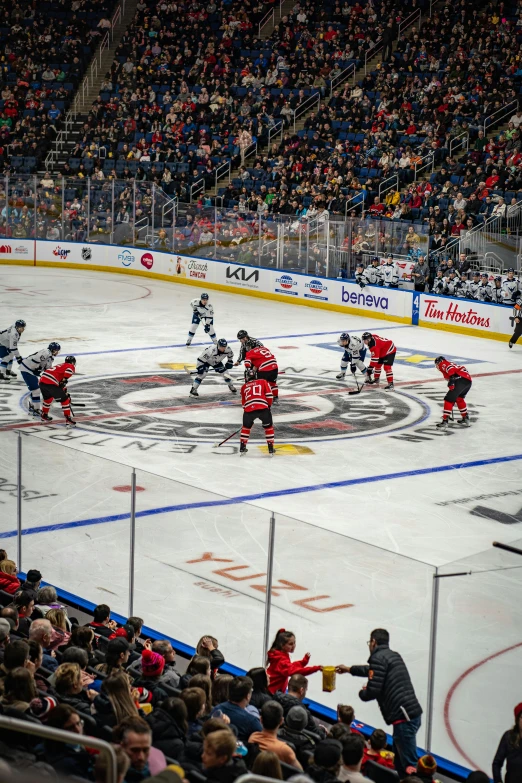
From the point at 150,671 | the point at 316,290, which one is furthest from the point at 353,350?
the point at 150,671

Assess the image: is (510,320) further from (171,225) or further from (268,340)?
(171,225)

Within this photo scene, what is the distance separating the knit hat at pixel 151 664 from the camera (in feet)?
20.8

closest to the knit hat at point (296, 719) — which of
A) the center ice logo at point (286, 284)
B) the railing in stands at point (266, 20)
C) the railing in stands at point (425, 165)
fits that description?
the center ice logo at point (286, 284)

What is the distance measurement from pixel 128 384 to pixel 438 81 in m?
17.2

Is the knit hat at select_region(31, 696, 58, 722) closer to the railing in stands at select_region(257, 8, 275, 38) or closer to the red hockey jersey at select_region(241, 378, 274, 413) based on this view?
the red hockey jersey at select_region(241, 378, 274, 413)

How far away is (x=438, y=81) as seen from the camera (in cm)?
3142

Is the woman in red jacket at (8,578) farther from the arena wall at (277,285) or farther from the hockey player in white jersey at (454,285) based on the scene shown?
the hockey player in white jersey at (454,285)

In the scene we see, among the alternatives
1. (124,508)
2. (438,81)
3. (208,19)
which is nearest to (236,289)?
(438,81)

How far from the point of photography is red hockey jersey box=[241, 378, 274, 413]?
14242 mm

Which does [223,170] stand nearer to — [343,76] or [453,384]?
[343,76]

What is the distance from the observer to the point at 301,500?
1253 cm

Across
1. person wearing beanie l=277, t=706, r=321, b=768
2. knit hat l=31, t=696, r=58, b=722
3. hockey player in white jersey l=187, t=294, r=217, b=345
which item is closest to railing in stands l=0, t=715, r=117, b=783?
knit hat l=31, t=696, r=58, b=722

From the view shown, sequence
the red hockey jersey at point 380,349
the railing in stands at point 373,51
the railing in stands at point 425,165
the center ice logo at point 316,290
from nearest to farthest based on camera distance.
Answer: the red hockey jersey at point 380,349, the center ice logo at point 316,290, the railing in stands at point 425,165, the railing in stands at point 373,51

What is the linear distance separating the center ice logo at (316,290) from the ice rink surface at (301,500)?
204cm
